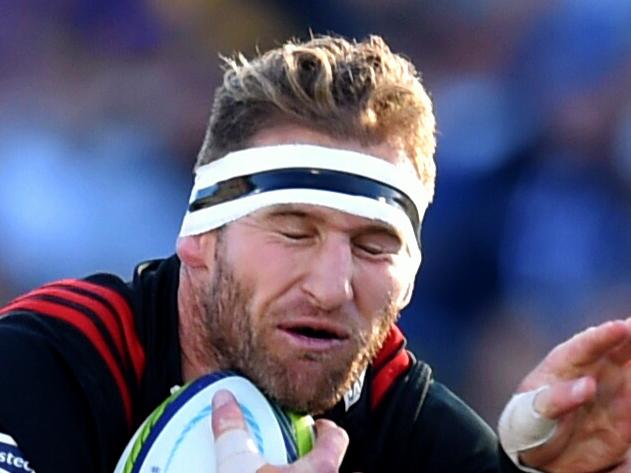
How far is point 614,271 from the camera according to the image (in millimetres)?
3270

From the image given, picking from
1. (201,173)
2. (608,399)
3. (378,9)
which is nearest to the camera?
(608,399)

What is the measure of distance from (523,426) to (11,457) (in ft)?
2.09

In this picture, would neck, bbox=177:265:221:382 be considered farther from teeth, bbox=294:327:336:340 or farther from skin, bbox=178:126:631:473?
teeth, bbox=294:327:336:340

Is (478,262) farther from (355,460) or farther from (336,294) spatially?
(336,294)

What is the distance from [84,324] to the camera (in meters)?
1.80

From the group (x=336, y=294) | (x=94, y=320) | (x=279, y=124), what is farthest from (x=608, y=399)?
(x=94, y=320)

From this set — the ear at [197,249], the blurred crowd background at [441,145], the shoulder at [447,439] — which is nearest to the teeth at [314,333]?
the ear at [197,249]

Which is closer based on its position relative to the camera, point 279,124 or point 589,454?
point 589,454

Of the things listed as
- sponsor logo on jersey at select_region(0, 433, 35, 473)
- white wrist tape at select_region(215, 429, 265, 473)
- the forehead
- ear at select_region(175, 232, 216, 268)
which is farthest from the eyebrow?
sponsor logo on jersey at select_region(0, 433, 35, 473)

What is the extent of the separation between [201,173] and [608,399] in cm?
67

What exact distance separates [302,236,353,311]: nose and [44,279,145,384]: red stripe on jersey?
0.92 ft

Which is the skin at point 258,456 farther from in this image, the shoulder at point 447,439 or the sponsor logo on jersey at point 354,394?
the shoulder at point 447,439

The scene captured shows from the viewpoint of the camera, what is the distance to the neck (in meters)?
1.85

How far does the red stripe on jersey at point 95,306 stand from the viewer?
181 centimetres
